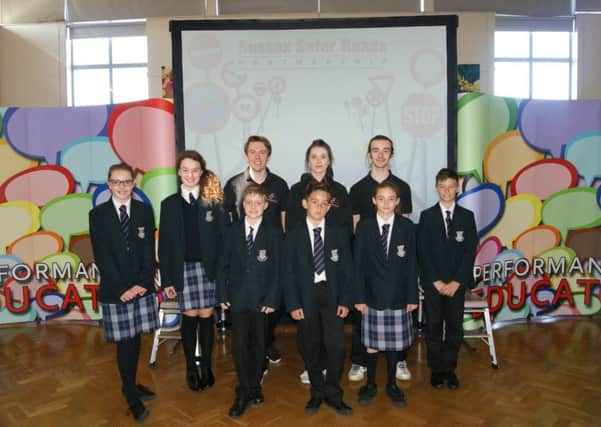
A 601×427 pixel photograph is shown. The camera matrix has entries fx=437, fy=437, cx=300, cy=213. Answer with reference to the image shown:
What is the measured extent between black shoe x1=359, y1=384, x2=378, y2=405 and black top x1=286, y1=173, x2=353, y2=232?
0.90 metres

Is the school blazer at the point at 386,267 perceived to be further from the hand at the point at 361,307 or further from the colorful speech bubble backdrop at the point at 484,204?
the colorful speech bubble backdrop at the point at 484,204

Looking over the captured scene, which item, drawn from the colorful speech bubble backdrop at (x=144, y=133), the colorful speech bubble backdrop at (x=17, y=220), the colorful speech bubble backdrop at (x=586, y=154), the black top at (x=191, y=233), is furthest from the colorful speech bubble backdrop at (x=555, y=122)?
the colorful speech bubble backdrop at (x=17, y=220)

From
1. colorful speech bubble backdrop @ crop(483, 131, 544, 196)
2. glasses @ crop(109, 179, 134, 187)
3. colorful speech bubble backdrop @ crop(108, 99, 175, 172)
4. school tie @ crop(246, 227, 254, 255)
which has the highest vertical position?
colorful speech bubble backdrop @ crop(108, 99, 175, 172)

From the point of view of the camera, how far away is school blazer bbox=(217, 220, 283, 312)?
2.22 meters

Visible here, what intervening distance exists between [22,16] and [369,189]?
813 cm

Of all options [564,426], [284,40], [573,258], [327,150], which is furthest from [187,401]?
[573,258]

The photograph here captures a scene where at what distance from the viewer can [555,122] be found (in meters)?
3.68

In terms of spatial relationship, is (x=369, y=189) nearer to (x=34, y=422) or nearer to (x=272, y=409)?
(x=272, y=409)

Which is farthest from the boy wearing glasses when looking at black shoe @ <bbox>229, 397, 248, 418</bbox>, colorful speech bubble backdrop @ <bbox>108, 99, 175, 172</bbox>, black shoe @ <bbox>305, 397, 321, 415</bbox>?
colorful speech bubble backdrop @ <bbox>108, 99, 175, 172</bbox>

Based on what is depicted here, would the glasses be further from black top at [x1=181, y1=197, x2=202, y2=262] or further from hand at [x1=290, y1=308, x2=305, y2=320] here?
hand at [x1=290, y1=308, x2=305, y2=320]

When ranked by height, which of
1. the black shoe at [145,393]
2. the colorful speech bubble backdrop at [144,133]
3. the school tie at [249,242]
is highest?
the colorful speech bubble backdrop at [144,133]

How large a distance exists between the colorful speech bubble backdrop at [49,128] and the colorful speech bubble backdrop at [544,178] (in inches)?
139

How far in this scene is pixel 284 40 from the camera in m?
3.47

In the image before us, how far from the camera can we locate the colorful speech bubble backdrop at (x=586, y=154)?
12.2 ft
